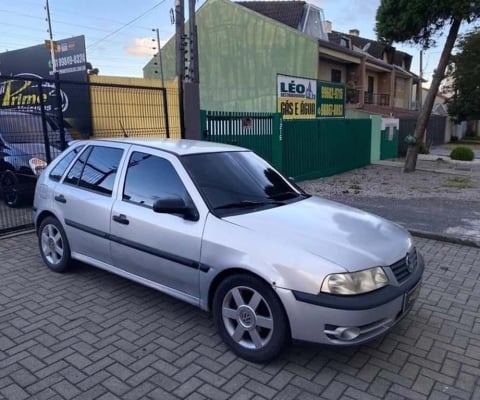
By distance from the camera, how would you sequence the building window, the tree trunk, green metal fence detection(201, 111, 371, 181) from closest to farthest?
green metal fence detection(201, 111, 371, 181) → the tree trunk → the building window

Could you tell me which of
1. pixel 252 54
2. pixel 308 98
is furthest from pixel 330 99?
pixel 252 54

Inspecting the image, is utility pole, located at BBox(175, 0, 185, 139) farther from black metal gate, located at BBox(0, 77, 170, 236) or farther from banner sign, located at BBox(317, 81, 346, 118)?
banner sign, located at BBox(317, 81, 346, 118)

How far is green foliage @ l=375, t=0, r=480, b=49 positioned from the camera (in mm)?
12594

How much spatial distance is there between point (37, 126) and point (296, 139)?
6704 mm

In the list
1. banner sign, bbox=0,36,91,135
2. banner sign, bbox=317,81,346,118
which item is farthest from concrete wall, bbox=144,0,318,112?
banner sign, bbox=0,36,91,135

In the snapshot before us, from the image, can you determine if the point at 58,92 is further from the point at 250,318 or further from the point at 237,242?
the point at 250,318

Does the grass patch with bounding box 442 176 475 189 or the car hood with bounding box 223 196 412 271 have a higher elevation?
the car hood with bounding box 223 196 412 271

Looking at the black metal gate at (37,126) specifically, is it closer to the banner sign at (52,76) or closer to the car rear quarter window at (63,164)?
the banner sign at (52,76)

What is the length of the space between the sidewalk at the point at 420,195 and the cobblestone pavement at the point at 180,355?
9.15 ft

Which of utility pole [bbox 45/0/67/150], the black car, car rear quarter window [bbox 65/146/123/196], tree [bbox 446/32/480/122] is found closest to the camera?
car rear quarter window [bbox 65/146/123/196]

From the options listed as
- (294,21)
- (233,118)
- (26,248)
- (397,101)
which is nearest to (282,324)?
(26,248)

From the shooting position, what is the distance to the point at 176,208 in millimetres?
3408

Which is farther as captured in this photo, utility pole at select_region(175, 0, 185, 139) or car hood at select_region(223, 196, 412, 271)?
utility pole at select_region(175, 0, 185, 139)

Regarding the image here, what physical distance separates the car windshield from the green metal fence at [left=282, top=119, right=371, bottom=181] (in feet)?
23.7
